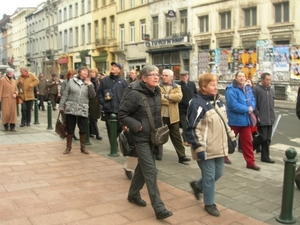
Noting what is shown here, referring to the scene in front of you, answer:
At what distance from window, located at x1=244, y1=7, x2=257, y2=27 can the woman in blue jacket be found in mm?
19317

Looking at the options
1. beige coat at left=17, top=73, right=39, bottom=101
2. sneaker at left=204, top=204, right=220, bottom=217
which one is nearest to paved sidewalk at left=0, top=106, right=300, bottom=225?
sneaker at left=204, top=204, right=220, bottom=217

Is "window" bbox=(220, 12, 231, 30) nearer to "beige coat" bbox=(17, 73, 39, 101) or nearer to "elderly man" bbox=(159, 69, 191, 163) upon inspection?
"beige coat" bbox=(17, 73, 39, 101)

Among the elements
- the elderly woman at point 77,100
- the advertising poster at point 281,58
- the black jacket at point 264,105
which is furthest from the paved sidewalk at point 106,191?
the advertising poster at point 281,58

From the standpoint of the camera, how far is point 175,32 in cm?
3158

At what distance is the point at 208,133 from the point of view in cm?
464

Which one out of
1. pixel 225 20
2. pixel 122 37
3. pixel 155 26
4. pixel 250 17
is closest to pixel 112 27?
pixel 122 37

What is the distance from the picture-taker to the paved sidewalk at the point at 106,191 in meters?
4.54

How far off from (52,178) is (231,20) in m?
22.4

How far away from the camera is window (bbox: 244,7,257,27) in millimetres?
24875

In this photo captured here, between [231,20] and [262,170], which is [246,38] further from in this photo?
[262,170]

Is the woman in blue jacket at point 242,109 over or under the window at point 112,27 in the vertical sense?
under

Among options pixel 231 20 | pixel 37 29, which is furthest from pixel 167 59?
pixel 37 29

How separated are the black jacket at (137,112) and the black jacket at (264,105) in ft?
10.2

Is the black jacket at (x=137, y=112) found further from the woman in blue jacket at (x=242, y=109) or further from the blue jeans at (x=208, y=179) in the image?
the woman in blue jacket at (x=242, y=109)
